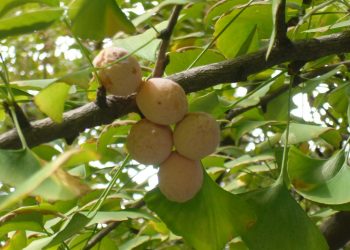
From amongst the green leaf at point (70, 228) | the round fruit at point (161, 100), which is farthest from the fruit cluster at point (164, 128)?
the green leaf at point (70, 228)

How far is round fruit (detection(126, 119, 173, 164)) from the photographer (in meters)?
0.61

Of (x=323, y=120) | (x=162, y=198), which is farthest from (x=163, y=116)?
(x=323, y=120)

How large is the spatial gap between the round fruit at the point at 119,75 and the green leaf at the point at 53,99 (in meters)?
0.06

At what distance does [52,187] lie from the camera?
0.43m

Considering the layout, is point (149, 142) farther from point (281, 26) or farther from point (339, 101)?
point (339, 101)

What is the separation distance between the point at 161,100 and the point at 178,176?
0.31 ft

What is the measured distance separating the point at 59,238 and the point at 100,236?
0.86ft

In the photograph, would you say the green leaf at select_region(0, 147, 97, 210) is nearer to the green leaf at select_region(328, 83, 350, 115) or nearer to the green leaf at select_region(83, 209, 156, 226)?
the green leaf at select_region(83, 209, 156, 226)

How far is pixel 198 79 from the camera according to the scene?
0.66 m

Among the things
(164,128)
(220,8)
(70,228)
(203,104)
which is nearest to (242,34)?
(220,8)

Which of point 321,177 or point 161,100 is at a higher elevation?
point 161,100

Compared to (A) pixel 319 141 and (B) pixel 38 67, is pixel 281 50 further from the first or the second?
(B) pixel 38 67

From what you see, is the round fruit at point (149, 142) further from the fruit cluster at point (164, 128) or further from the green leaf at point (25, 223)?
the green leaf at point (25, 223)

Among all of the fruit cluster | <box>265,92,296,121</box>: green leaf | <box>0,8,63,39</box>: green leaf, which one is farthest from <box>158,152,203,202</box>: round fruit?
<box>265,92,296,121</box>: green leaf
